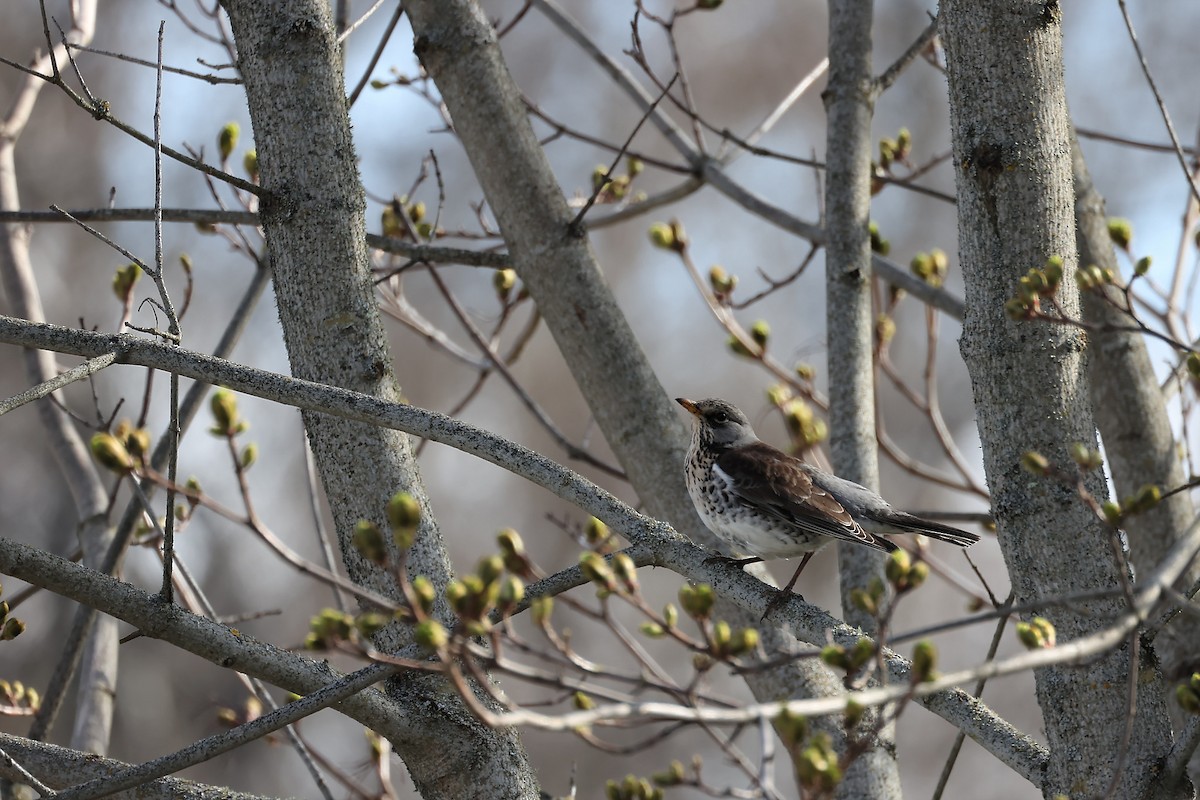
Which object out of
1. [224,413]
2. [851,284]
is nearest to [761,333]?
[851,284]

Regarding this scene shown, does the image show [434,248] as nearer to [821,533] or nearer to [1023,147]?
[821,533]

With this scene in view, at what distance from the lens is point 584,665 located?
1681 mm

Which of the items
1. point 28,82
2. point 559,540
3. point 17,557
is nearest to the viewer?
point 17,557

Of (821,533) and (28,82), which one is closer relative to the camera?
(821,533)

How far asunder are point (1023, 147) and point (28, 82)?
12.4ft

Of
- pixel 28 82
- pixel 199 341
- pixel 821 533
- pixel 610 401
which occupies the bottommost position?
pixel 821 533

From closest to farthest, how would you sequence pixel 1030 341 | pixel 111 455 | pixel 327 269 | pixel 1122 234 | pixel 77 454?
1. pixel 111 455
2. pixel 1030 341
3. pixel 327 269
4. pixel 1122 234
5. pixel 77 454

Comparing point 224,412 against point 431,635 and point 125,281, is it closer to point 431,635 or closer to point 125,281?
point 431,635

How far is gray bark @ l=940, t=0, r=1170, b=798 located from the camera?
2.36 m

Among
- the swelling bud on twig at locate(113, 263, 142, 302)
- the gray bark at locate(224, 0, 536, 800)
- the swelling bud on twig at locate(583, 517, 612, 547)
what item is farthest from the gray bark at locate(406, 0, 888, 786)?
the swelling bud on twig at locate(113, 263, 142, 302)

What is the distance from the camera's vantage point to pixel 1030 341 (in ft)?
8.05

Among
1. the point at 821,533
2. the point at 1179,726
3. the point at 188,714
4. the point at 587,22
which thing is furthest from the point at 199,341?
the point at 1179,726

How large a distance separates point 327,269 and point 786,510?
5.89ft

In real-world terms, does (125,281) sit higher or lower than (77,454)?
higher
